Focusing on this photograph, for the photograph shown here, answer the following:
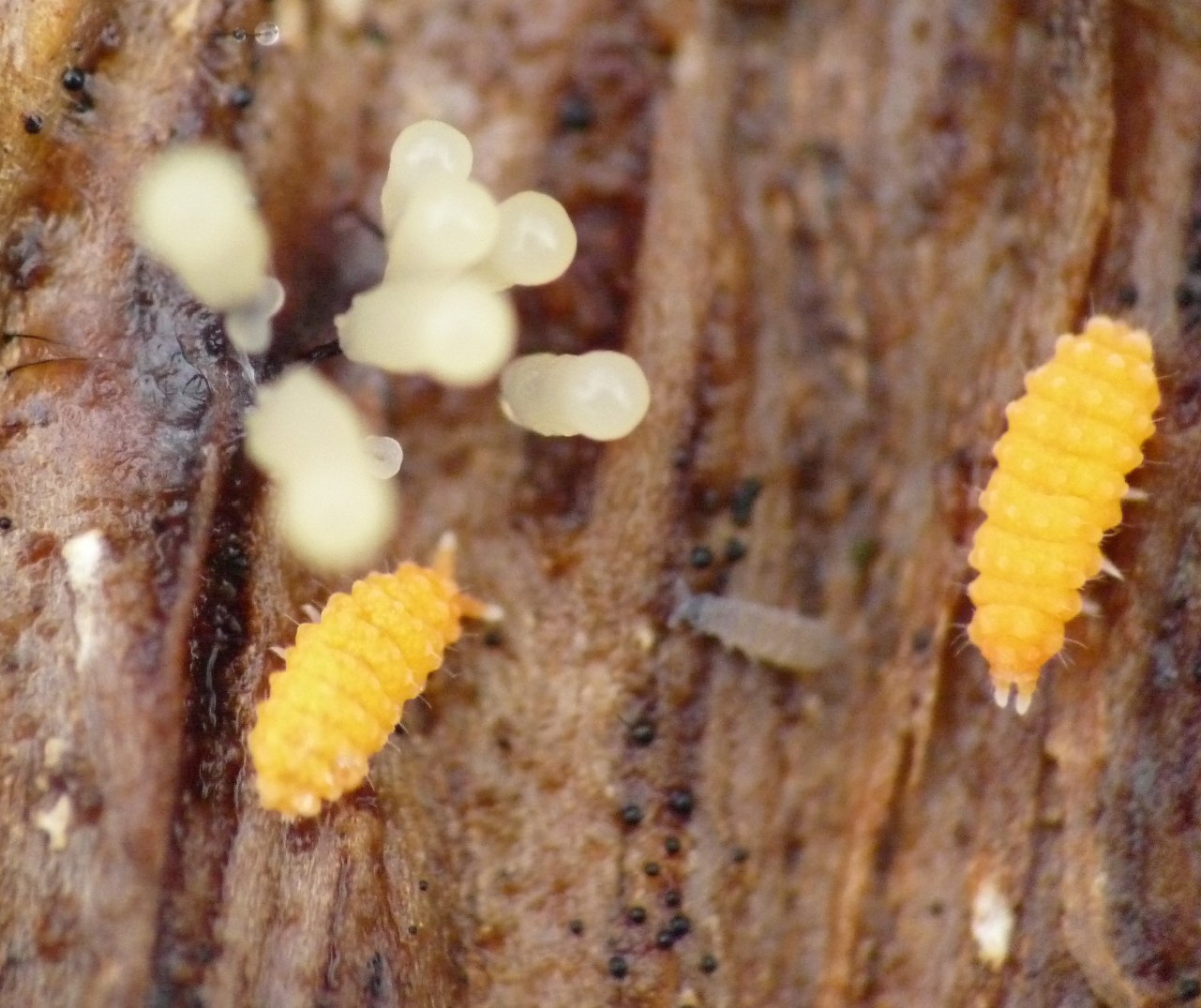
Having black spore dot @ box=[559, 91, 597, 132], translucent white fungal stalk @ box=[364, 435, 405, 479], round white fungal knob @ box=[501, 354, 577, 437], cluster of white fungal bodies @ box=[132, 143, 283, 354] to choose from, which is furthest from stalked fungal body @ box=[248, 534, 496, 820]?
black spore dot @ box=[559, 91, 597, 132]

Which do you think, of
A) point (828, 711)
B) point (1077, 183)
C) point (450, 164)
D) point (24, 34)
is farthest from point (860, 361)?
point (24, 34)

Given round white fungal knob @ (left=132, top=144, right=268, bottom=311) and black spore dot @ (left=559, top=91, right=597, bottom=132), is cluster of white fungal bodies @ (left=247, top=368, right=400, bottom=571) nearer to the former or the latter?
round white fungal knob @ (left=132, top=144, right=268, bottom=311)

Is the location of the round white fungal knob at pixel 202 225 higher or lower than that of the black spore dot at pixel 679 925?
higher

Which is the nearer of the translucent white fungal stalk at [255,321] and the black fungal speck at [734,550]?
the translucent white fungal stalk at [255,321]

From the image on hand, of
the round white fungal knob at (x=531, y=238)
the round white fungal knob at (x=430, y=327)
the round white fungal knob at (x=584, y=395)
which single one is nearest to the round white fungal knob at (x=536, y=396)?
the round white fungal knob at (x=584, y=395)

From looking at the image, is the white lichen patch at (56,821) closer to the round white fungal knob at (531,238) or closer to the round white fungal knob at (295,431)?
the round white fungal knob at (295,431)

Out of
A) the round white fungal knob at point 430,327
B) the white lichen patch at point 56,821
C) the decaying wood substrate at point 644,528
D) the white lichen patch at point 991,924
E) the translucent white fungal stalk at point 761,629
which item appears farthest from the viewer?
the translucent white fungal stalk at point 761,629
